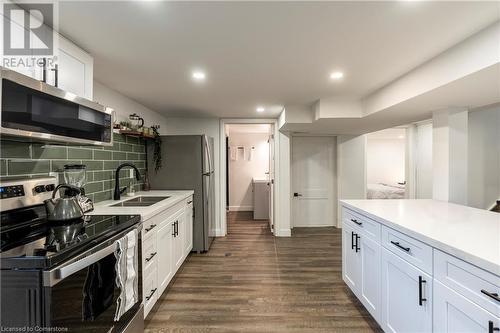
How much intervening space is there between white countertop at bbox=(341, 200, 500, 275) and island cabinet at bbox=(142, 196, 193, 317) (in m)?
1.79

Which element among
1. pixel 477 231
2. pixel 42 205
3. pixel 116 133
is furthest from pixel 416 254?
pixel 116 133

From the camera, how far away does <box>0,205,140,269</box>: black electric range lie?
102cm

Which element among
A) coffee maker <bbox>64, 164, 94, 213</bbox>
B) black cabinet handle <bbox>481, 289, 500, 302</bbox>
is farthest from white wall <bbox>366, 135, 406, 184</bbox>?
coffee maker <bbox>64, 164, 94, 213</bbox>

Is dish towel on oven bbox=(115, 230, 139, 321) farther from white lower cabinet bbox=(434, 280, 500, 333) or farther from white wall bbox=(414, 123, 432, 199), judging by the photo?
white wall bbox=(414, 123, 432, 199)

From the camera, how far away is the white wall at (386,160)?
7.45 metres

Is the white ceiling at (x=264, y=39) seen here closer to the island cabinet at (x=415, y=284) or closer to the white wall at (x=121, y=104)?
the white wall at (x=121, y=104)

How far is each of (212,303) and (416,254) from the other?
1772 mm

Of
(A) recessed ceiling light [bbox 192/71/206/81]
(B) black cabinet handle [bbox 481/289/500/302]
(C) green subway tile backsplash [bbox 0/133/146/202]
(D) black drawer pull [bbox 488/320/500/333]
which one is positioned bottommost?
(D) black drawer pull [bbox 488/320/500/333]

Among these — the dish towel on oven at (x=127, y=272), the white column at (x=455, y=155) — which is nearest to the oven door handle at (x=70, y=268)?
the dish towel on oven at (x=127, y=272)

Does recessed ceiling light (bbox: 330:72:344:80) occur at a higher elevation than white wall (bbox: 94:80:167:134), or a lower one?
higher

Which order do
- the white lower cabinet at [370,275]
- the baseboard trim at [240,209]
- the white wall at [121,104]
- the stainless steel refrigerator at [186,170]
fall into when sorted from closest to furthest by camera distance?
the white lower cabinet at [370,275], the white wall at [121,104], the stainless steel refrigerator at [186,170], the baseboard trim at [240,209]

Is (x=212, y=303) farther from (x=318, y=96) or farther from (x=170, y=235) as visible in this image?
(x=318, y=96)

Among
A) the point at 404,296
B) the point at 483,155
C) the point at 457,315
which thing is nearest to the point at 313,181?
the point at 483,155

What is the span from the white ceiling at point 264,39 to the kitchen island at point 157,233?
1.22 m
